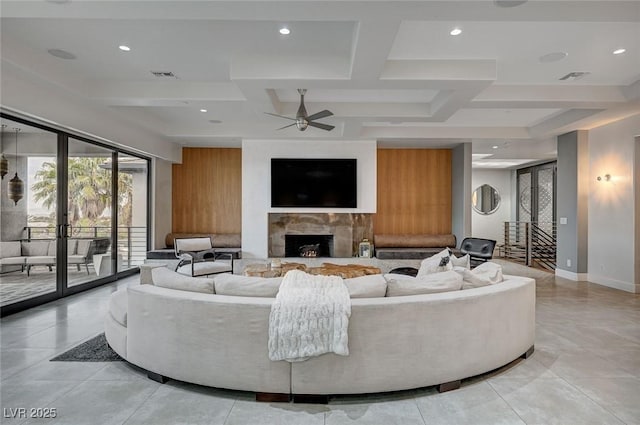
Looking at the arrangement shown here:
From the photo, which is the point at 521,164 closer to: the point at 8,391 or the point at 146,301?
the point at 146,301

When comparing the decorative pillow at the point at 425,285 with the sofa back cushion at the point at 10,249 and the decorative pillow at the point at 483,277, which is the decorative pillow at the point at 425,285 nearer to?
the decorative pillow at the point at 483,277

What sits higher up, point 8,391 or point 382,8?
point 382,8

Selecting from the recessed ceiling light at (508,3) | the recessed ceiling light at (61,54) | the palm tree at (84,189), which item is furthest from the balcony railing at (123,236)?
the recessed ceiling light at (508,3)

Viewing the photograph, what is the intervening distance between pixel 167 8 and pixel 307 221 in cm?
562

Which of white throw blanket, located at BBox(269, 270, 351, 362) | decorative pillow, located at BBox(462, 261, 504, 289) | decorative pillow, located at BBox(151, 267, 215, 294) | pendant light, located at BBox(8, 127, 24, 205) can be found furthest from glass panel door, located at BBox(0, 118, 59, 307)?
decorative pillow, located at BBox(462, 261, 504, 289)

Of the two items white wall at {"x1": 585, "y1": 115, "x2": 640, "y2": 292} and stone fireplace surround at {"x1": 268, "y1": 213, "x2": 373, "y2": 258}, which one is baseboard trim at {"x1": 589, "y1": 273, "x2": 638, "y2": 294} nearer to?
white wall at {"x1": 585, "y1": 115, "x2": 640, "y2": 292}

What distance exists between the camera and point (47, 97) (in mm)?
4559

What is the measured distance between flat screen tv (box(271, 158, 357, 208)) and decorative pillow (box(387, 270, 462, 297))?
4.97m

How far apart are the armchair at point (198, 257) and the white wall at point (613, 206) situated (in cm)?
656

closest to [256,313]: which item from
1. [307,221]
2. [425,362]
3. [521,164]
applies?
[425,362]

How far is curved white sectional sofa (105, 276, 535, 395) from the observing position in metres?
2.43

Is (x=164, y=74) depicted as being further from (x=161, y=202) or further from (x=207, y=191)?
(x=207, y=191)

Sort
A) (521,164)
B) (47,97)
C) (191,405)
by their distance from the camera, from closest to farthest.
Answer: (191,405) < (47,97) < (521,164)

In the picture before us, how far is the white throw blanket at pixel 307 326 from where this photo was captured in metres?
2.35
